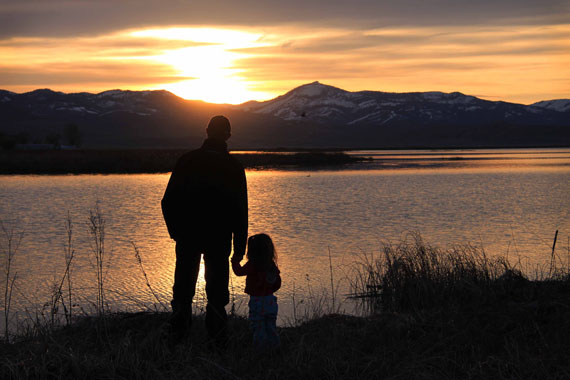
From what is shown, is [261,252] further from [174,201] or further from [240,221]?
[174,201]

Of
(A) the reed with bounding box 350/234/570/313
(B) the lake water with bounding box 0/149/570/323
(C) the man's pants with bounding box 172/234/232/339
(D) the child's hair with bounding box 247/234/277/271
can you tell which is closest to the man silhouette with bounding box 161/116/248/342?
(C) the man's pants with bounding box 172/234/232/339

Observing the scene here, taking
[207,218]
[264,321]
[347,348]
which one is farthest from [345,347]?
[207,218]

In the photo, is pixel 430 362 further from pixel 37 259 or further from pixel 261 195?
pixel 261 195

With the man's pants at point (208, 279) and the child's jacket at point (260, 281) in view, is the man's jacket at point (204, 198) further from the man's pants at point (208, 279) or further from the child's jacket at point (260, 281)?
the child's jacket at point (260, 281)

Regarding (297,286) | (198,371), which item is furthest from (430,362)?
(297,286)

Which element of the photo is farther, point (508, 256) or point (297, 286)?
point (508, 256)

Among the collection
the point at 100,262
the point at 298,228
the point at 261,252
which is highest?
the point at 261,252

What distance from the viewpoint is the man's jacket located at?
585 cm

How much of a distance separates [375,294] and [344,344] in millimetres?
4141

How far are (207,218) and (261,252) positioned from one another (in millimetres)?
617

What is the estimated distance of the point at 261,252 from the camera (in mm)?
5910

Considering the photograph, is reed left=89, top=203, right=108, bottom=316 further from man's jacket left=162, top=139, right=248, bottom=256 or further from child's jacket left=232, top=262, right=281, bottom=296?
child's jacket left=232, top=262, right=281, bottom=296

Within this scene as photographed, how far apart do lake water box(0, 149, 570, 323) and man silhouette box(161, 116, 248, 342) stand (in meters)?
2.85

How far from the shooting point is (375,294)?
10.1m
